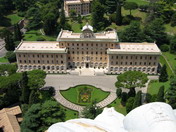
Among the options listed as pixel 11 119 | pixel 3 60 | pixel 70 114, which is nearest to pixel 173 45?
pixel 70 114

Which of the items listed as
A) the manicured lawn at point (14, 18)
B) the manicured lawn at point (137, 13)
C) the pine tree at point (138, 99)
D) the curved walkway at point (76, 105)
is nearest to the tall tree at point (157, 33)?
the manicured lawn at point (137, 13)

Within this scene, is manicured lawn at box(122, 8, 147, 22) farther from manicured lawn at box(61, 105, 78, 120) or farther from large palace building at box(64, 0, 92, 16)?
manicured lawn at box(61, 105, 78, 120)

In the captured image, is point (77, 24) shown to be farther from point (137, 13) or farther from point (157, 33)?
point (157, 33)

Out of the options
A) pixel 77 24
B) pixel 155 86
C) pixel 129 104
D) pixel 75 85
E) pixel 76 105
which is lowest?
pixel 76 105

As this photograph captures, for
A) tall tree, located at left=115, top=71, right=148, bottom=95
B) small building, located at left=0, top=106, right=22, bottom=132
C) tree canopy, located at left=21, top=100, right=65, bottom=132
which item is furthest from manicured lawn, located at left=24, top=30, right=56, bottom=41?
tree canopy, located at left=21, top=100, right=65, bottom=132

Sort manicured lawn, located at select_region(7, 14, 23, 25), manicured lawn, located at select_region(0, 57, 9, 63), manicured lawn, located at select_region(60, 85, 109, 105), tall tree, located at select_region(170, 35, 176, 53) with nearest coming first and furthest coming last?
manicured lawn, located at select_region(60, 85, 109, 105) < manicured lawn, located at select_region(0, 57, 9, 63) < tall tree, located at select_region(170, 35, 176, 53) < manicured lawn, located at select_region(7, 14, 23, 25)

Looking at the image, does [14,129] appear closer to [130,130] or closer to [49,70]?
[49,70]

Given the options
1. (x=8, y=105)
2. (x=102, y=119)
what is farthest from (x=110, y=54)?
(x=102, y=119)
